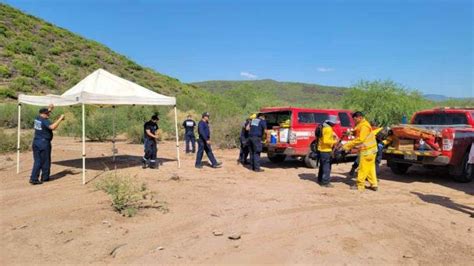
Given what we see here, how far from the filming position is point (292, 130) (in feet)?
38.4

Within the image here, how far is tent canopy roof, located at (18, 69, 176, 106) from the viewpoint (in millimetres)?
9789

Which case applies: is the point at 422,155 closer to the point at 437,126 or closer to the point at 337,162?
the point at 437,126

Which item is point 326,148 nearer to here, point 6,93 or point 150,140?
point 150,140

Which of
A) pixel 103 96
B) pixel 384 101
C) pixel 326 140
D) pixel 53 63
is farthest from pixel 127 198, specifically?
pixel 53 63

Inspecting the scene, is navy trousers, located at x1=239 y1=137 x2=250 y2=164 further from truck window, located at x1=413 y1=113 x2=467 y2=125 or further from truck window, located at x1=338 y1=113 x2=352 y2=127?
truck window, located at x1=413 y1=113 x2=467 y2=125

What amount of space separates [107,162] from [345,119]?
744 centimetres

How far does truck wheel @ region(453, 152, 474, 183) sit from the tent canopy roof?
7.36 m

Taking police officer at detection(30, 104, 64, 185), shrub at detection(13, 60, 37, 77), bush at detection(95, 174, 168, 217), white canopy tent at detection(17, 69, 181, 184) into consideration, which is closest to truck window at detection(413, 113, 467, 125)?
white canopy tent at detection(17, 69, 181, 184)

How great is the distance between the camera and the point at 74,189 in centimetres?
893

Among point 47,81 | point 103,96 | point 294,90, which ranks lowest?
point 103,96

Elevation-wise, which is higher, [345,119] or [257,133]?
[345,119]

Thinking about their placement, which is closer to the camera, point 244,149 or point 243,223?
point 243,223

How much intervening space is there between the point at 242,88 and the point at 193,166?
31.4 m

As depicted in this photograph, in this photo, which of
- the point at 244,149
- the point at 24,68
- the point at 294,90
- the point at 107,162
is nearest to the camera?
the point at 244,149
